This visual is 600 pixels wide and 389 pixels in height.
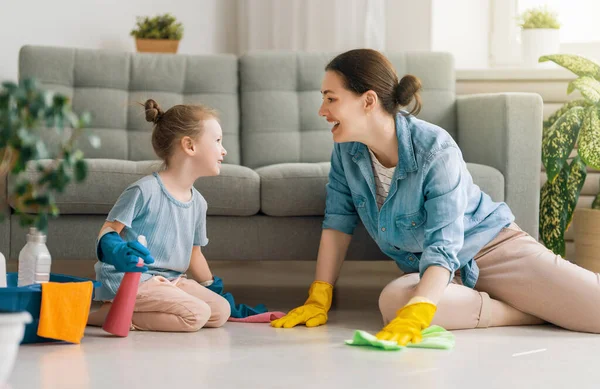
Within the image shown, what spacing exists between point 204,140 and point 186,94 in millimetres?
948

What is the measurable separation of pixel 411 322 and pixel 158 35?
2.22 metres

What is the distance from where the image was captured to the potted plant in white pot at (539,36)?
12.4 ft

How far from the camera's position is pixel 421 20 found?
12.5ft

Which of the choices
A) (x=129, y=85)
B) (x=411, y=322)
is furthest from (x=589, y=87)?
(x=129, y=85)

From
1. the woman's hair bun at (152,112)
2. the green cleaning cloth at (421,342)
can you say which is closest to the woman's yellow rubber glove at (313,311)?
the green cleaning cloth at (421,342)

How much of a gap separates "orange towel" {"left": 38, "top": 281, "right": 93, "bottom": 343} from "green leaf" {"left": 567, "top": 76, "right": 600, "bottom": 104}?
1895 mm

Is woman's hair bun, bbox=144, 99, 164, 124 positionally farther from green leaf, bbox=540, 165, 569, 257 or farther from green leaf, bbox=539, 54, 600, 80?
green leaf, bbox=539, 54, 600, 80

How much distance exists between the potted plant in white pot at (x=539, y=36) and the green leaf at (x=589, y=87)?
742mm

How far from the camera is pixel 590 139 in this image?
2861 mm

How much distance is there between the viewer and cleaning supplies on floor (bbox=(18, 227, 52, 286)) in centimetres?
213

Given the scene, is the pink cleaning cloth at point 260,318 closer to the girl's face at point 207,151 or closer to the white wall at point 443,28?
the girl's face at point 207,151

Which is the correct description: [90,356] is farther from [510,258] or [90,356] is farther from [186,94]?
[186,94]

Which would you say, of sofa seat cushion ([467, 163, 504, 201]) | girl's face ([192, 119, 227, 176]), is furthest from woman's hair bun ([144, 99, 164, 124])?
sofa seat cushion ([467, 163, 504, 201])

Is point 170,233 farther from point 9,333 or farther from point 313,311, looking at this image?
point 9,333
